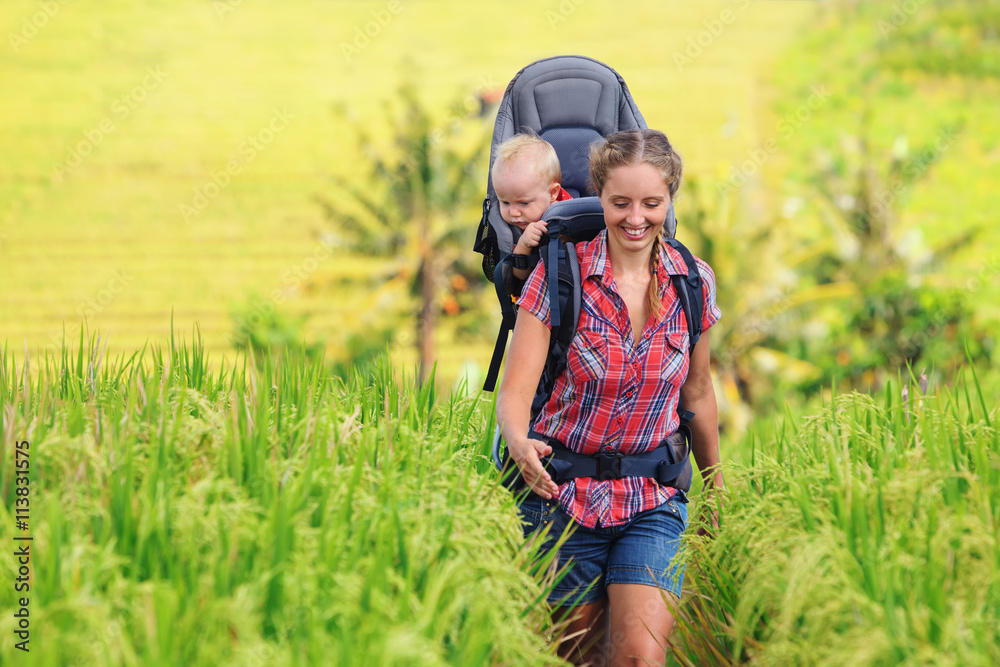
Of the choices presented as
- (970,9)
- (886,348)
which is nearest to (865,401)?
(886,348)

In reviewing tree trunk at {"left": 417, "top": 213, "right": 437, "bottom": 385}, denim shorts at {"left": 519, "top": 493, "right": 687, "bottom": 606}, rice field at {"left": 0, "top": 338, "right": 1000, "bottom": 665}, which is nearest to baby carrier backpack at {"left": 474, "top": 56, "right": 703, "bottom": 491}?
denim shorts at {"left": 519, "top": 493, "right": 687, "bottom": 606}

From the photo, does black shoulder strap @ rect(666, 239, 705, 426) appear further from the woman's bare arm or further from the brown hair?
the woman's bare arm

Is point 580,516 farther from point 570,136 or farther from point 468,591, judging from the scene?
point 570,136

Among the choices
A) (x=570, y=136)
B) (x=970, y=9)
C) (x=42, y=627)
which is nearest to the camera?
(x=42, y=627)

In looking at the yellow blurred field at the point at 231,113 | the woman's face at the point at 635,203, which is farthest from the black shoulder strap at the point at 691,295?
the yellow blurred field at the point at 231,113

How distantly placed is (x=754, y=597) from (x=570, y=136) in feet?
6.51

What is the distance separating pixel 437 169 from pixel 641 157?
1049 inches

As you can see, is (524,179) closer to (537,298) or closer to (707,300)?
(537,298)

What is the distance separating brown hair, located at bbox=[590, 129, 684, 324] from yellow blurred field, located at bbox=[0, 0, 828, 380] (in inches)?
1098

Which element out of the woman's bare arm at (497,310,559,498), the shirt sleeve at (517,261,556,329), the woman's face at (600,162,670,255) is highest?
the woman's face at (600,162,670,255)

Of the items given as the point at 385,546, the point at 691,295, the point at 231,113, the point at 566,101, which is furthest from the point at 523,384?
the point at 231,113

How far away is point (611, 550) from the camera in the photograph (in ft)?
10.6

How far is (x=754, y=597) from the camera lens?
2.72m

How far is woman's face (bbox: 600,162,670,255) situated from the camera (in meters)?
2.95
